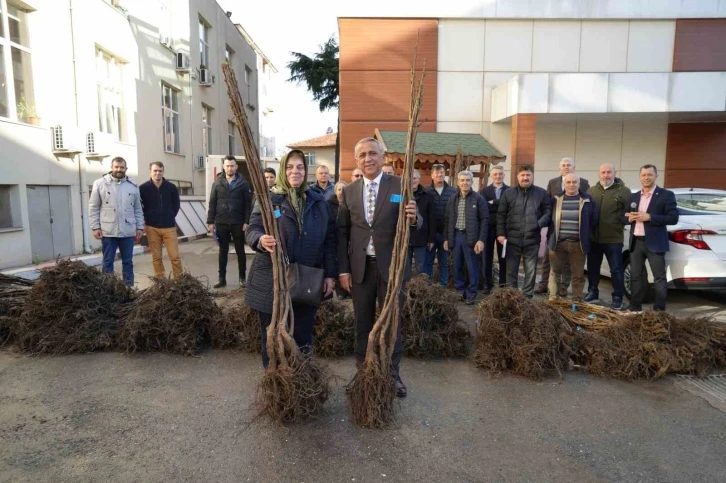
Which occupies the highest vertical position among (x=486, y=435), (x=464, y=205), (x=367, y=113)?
(x=367, y=113)

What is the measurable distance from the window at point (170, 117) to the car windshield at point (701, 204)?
46.0 feet

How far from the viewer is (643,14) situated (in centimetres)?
1159

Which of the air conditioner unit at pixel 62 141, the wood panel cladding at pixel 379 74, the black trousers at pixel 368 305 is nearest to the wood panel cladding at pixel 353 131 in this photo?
the wood panel cladding at pixel 379 74

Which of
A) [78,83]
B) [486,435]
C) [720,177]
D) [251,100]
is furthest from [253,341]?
[251,100]

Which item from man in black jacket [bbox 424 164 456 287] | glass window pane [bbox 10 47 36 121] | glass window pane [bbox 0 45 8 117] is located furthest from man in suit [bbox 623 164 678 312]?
glass window pane [bbox 10 47 36 121]

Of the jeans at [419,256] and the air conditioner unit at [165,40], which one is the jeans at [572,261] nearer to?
the jeans at [419,256]

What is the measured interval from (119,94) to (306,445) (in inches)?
486

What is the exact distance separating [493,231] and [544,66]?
7.24m

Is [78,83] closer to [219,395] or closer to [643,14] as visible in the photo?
[219,395]

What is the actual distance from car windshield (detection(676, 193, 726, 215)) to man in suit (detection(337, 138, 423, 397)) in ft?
16.9

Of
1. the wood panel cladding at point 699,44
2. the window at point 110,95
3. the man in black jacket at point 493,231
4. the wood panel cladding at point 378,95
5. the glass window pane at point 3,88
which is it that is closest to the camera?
the man in black jacket at point 493,231

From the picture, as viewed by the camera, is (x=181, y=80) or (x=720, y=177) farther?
(x=181, y=80)

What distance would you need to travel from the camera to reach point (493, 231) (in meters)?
6.80

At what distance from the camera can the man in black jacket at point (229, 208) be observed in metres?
6.98
